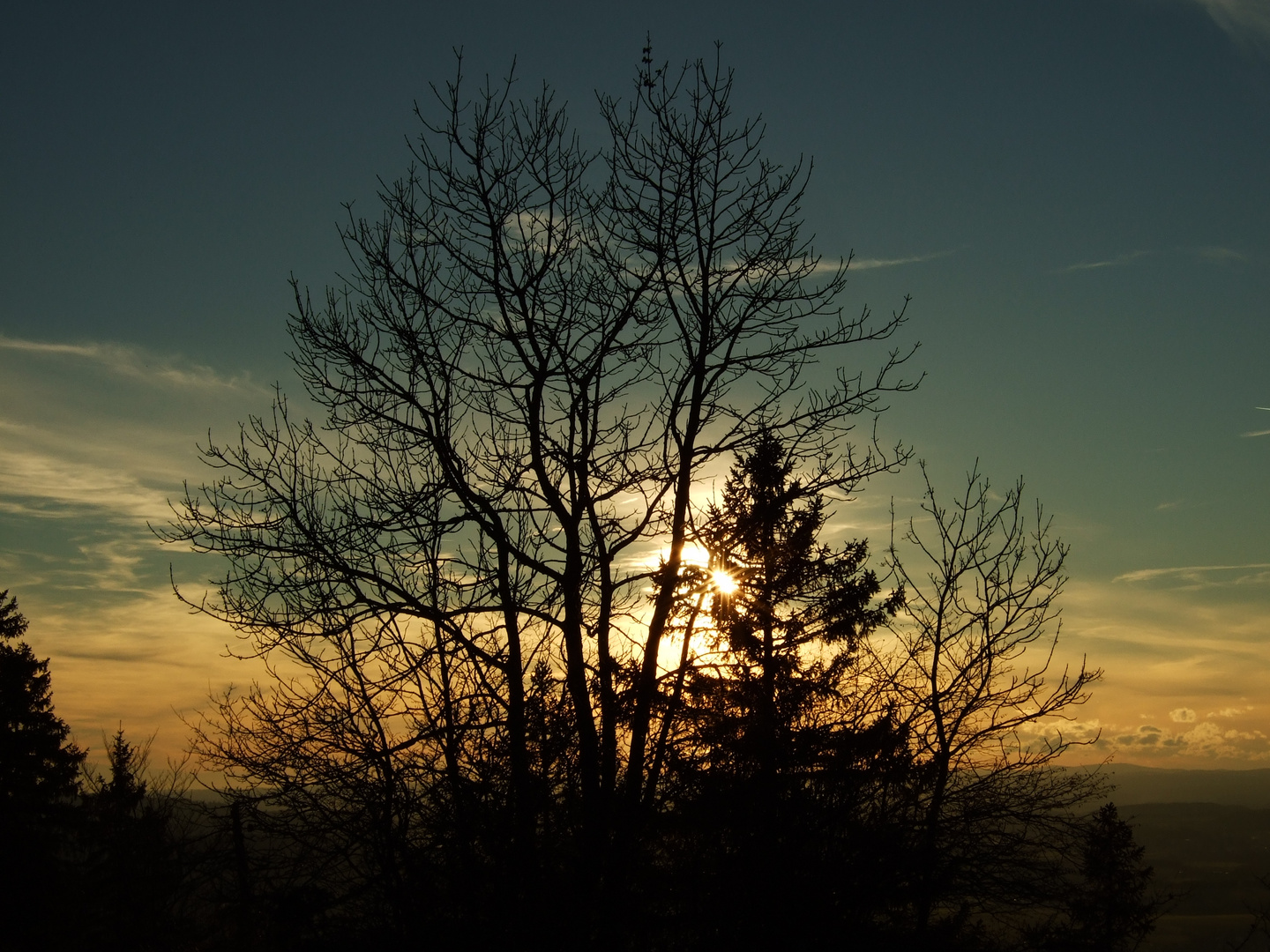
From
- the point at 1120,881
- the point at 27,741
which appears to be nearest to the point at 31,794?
the point at 27,741

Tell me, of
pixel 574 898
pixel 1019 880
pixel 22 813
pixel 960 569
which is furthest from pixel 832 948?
pixel 22 813

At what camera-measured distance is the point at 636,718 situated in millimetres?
9445

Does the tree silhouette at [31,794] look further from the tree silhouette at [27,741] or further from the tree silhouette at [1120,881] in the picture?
the tree silhouette at [1120,881]

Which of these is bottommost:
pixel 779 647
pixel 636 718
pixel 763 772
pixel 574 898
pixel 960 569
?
pixel 574 898

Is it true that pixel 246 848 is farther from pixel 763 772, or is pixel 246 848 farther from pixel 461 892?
pixel 763 772

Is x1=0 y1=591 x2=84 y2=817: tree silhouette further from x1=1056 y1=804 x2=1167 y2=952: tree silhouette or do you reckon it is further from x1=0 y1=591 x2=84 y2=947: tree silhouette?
x1=1056 y1=804 x2=1167 y2=952: tree silhouette

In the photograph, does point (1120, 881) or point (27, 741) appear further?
point (1120, 881)

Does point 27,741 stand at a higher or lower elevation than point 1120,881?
higher

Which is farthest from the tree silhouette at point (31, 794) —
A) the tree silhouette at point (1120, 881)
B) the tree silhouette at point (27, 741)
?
the tree silhouette at point (1120, 881)

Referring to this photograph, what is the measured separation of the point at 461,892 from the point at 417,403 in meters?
5.08

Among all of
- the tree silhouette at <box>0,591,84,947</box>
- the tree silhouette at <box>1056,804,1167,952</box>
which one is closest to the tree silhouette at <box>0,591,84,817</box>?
the tree silhouette at <box>0,591,84,947</box>

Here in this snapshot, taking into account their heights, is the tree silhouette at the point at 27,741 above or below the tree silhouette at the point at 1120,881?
above

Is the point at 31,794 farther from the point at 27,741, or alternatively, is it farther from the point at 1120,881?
the point at 1120,881

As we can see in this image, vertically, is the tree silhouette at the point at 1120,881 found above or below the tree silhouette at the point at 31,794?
below
